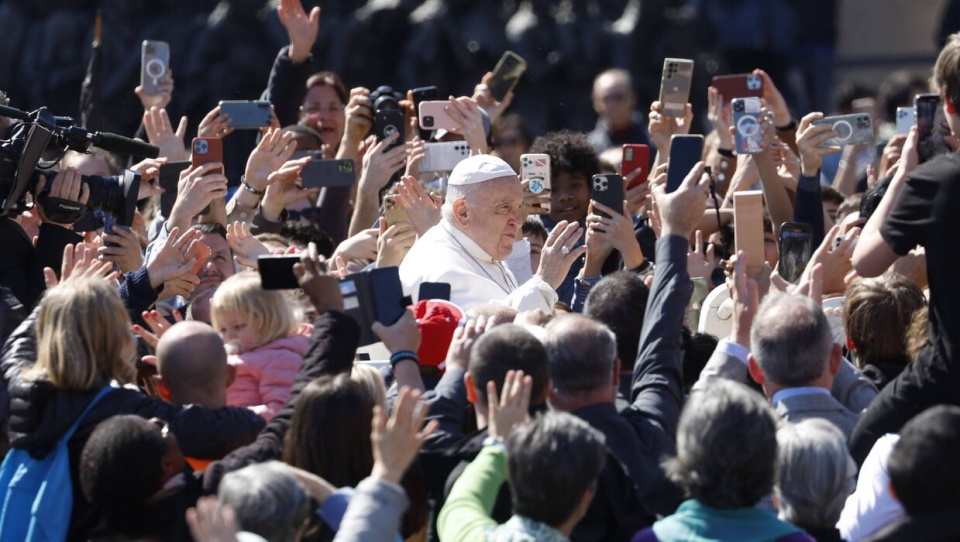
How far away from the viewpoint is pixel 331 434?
3895 millimetres

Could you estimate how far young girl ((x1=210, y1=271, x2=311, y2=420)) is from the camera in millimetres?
4559

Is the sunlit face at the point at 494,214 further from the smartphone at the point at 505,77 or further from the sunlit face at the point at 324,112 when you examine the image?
the sunlit face at the point at 324,112

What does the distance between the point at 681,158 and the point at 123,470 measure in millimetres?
2297

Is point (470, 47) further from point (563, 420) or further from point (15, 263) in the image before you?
point (563, 420)

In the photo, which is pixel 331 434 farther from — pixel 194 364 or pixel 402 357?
pixel 194 364

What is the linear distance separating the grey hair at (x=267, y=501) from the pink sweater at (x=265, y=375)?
102cm

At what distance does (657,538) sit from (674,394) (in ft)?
2.82

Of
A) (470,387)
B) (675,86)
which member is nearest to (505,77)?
(675,86)

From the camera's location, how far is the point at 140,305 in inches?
205

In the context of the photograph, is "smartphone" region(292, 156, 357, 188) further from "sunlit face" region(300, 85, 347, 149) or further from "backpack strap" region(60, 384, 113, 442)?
"backpack strap" region(60, 384, 113, 442)

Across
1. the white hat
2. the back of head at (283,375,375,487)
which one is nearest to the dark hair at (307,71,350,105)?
the white hat

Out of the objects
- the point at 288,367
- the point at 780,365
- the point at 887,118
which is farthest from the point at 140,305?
the point at 887,118

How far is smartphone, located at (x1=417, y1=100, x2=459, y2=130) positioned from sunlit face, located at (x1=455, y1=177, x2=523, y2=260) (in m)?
0.73

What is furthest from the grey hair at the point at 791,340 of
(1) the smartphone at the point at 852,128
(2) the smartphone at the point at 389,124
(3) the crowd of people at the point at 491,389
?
(2) the smartphone at the point at 389,124
